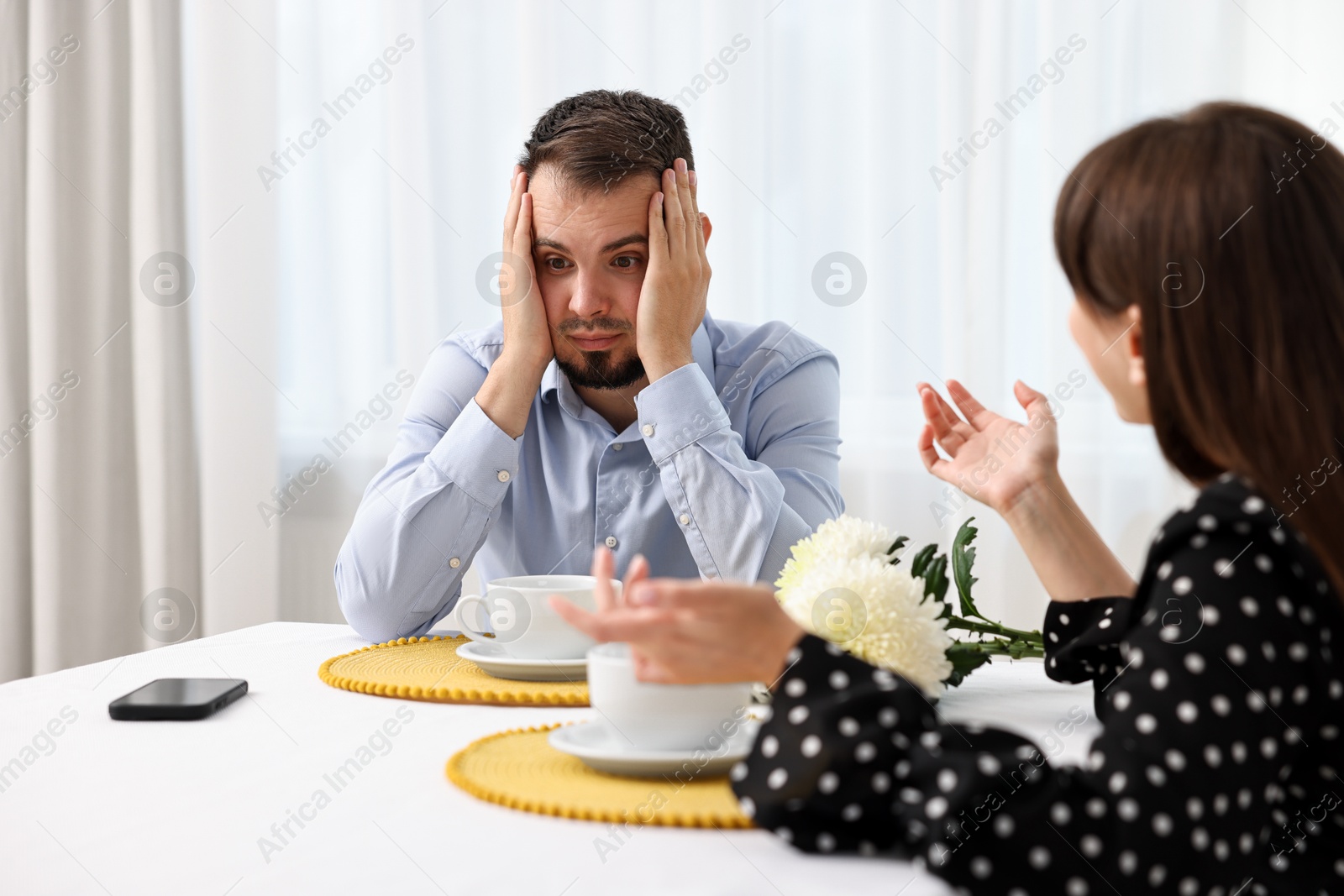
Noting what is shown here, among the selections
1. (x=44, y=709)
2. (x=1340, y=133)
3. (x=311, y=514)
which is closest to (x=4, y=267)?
(x=311, y=514)

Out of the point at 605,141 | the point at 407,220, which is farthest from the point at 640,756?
the point at 407,220

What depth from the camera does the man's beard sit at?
5.03 ft

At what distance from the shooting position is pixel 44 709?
877mm

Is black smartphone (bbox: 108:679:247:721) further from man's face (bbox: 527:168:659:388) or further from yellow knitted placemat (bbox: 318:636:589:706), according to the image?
man's face (bbox: 527:168:659:388)

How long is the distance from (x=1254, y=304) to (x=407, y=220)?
7.00 feet

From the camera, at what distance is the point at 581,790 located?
0.65m

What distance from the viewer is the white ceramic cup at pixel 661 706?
660 mm

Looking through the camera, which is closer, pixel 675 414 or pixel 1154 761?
pixel 1154 761

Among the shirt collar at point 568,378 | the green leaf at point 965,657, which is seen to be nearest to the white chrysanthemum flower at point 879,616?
the green leaf at point 965,657

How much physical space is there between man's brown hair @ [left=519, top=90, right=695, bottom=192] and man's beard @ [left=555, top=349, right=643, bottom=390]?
23cm

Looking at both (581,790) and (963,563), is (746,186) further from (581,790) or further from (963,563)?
(581,790)

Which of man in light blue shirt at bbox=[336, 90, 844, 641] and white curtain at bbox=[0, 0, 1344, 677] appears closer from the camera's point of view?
man in light blue shirt at bbox=[336, 90, 844, 641]

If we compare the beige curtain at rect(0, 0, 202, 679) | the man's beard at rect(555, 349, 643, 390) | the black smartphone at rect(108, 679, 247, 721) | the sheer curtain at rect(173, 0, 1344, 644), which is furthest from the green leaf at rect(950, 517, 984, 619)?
the beige curtain at rect(0, 0, 202, 679)

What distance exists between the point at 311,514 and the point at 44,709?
5.69 feet
